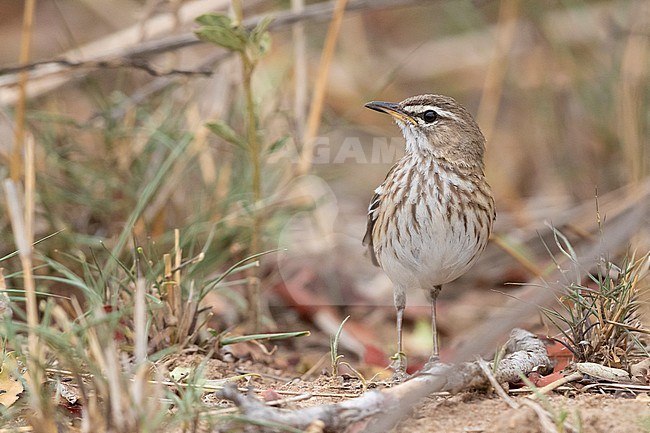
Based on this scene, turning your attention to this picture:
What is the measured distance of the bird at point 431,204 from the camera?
14.4ft

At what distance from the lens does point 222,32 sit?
14.3 feet

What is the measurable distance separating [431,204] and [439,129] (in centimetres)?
50

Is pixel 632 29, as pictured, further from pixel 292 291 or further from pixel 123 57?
pixel 123 57

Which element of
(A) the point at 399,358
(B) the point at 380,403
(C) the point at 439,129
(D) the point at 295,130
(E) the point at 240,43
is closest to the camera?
(B) the point at 380,403

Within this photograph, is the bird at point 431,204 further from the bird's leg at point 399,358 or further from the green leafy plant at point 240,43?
the green leafy plant at point 240,43

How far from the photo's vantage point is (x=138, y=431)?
2754 mm

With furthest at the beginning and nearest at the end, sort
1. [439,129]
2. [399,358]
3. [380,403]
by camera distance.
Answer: [439,129] → [399,358] → [380,403]

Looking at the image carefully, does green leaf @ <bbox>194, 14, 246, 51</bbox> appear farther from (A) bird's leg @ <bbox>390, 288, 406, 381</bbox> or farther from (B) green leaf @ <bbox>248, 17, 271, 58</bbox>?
(A) bird's leg @ <bbox>390, 288, 406, 381</bbox>

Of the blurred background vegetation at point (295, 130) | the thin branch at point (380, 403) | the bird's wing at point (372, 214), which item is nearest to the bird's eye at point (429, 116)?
the bird's wing at point (372, 214)

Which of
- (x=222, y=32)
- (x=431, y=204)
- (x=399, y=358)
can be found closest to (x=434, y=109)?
(x=431, y=204)

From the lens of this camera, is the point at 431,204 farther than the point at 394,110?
No

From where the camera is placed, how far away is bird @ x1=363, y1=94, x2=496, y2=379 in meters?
4.38

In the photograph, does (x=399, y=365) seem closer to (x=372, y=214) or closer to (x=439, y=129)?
(x=372, y=214)

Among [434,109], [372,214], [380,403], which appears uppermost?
[434,109]
